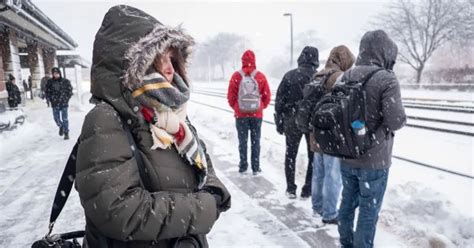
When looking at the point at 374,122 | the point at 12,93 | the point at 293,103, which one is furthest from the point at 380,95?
the point at 12,93

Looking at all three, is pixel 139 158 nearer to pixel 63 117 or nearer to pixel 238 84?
pixel 238 84

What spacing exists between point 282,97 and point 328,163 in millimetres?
1201

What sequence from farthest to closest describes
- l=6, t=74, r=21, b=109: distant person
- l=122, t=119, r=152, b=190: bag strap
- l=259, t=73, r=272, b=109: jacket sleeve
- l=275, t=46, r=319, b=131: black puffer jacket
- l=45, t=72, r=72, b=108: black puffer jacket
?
l=6, t=74, r=21, b=109: distant person → l=45, t=72, r=72, b=108: black puffer jacket → l=259, t=73, r=272, b=109: jacket sleeve → l=275, t=46, r=319, b=131: black puffer jacket → l=122, t=119, r=152, b=190: bag strap

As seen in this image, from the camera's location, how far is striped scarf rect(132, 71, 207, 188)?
1521 mm

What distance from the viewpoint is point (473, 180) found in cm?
584

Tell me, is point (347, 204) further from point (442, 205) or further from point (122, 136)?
point (122, 136)

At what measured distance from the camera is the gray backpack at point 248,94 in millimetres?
5695

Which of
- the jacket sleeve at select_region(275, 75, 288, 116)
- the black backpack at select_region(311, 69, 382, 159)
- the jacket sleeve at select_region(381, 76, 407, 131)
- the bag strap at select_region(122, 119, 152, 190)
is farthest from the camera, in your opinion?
the jacket sleeve at select_region(275, 75, 288, 116)

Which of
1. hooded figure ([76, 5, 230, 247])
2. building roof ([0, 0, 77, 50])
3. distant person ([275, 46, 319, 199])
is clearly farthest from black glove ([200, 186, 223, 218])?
building roof ([0, 0, 77, 50])

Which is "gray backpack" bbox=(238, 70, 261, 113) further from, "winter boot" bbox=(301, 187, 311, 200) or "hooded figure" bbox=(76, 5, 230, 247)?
"hooded figure" bbox=(76, 5, 230, 247)

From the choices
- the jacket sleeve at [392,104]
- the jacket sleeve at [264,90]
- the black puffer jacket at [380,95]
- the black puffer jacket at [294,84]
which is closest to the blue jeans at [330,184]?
the black puffer jacket at [294,84]

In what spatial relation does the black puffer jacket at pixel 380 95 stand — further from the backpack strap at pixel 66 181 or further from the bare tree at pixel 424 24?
the bare tree at pixel 424 24

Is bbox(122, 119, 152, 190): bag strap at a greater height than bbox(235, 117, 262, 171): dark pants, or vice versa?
bbox(122, 119, 152, 190): bag strap

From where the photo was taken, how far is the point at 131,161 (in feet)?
4.71
